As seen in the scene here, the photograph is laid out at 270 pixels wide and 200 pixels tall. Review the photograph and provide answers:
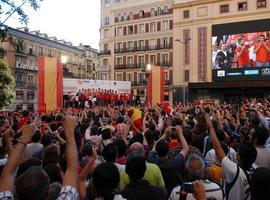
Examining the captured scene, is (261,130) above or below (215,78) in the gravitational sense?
below

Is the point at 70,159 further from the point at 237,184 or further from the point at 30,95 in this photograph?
the point at 30,95

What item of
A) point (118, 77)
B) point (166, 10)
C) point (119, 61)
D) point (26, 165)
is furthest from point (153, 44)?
point (26, 165)

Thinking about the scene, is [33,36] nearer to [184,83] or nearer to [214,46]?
[184,83]

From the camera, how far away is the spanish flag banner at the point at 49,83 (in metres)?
16.0

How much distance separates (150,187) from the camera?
334cm

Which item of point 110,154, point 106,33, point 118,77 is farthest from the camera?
point 106,33

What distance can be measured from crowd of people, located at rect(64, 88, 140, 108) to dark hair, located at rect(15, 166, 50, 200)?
2377cm

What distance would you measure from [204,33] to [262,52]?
723cm

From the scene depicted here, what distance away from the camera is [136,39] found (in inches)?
2229

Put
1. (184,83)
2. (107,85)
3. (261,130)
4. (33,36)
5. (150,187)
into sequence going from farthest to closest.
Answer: (33,36) < (184,83) < (107,85) < (261,130) < (150,187)

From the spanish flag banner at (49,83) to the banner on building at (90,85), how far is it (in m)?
10.9

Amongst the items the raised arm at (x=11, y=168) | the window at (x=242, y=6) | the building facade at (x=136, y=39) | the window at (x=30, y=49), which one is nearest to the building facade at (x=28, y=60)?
the window at (x=30, y=49)

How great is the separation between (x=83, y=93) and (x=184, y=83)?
18.5 metres

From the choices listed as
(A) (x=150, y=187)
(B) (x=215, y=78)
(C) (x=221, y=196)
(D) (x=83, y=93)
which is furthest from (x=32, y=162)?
(B) (x=215, y=78)
